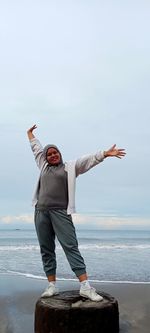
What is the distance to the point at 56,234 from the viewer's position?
215 inches

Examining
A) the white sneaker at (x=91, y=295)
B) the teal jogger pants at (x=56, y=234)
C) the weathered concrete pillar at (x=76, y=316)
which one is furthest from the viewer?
the teal jogger pants at (x=56, y=234)

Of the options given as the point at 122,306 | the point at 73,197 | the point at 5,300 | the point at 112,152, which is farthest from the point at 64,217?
the point at 5,300

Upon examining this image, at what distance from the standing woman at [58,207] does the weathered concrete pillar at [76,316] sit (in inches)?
7.4

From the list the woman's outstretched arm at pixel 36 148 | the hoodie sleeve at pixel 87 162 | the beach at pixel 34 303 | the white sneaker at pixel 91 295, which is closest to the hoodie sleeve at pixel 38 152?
the woman's outstretched arm at pixel 36 148

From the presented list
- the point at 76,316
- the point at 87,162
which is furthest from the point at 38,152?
the point at 76,316

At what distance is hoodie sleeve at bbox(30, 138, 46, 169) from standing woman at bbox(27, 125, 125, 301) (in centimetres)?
4

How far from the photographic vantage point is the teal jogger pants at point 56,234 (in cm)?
534

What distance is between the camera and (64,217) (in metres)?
5.36

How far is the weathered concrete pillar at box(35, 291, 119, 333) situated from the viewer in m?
5.00

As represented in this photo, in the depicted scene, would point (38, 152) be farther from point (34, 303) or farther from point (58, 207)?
point (34, 303)

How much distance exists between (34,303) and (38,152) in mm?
2491

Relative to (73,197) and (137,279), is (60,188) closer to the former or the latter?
(73,197)

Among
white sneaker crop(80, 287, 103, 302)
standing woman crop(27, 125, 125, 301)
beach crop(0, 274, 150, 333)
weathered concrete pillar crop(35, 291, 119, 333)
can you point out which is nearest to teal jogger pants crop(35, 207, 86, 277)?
standing woman crop(27, 125, 125, 301)

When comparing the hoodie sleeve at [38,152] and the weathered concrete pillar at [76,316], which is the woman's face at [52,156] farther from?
the weathered concrete pillar at [76,316]
